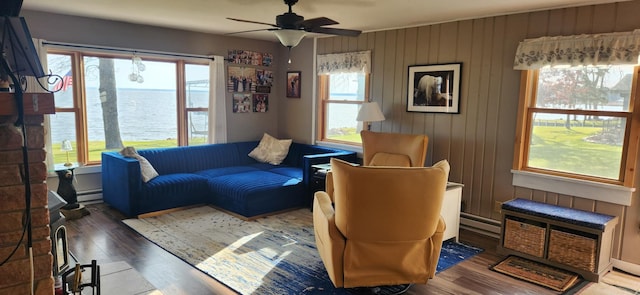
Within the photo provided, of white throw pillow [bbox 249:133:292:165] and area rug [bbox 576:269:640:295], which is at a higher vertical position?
white throw pillow [bbox 249:133:292:165]

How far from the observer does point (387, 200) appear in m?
2.58

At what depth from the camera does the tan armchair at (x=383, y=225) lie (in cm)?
257

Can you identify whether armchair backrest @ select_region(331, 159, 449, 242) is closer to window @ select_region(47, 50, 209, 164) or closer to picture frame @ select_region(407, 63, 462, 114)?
picture frame @ select_region(407, 63, 462, 114)

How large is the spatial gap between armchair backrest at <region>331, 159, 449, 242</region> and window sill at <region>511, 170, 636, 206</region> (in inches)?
65.6

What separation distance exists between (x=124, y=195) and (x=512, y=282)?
12.8 feet

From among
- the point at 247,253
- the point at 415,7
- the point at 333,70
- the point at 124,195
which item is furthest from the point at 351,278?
the point at 333,70

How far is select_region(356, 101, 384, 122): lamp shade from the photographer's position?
4805mm

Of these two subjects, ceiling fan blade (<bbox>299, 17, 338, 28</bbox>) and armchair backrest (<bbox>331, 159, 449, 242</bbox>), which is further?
ceiling fan blade (<bbox>299, 17, 338, 28</bbox>)

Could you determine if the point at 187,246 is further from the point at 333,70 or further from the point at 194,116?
the point at 333,70

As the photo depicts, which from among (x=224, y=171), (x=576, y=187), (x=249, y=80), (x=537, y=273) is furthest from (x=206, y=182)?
(x=576, y=187)

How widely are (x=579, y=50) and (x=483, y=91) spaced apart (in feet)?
3.03

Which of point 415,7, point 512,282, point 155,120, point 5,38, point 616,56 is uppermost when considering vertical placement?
point 415,7

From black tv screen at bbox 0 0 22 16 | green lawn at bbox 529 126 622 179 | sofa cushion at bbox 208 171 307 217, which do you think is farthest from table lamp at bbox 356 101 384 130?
black tv screen at bbox 0 0 22 16

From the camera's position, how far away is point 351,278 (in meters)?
2.76
